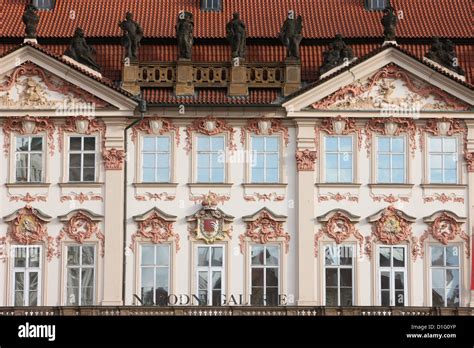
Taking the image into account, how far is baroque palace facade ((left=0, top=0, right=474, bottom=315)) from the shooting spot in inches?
2142

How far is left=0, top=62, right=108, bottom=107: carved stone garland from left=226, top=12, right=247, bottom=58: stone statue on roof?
4616 millimetres

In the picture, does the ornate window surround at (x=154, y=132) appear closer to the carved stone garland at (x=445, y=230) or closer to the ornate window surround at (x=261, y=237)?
the ornate window surround at (x=261, y=237)

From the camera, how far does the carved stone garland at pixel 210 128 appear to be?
55094 mm

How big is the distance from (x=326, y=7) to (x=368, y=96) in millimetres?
5422

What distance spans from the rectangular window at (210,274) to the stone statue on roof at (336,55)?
6870 millimetres

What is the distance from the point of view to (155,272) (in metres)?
Result: 54.5

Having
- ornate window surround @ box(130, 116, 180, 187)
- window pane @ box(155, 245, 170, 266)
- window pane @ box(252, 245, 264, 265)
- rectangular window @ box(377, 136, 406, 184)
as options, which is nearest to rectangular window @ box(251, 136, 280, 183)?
window pane @ box(252, 245, 264, 265)

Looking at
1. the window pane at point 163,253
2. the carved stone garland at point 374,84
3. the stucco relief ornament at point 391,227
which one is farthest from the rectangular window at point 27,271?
the stucco relief ornament at point 391,227

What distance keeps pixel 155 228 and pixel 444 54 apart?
11074mm

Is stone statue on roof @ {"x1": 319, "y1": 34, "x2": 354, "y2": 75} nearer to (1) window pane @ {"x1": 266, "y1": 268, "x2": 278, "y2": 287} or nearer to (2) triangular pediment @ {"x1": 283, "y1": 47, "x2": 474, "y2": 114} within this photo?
(2) triangular pediment @ {"x1": 283, "y1": 47, "x2": 474, "y2": 114}

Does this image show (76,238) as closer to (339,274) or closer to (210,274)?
(210,274)

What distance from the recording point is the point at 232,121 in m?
55.2

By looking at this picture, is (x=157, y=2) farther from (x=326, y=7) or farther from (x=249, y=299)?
(x=249, y=299)
